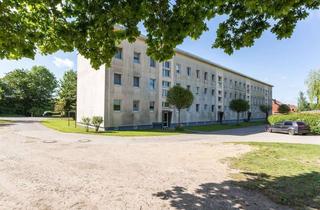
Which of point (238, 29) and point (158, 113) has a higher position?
point (238, 29)

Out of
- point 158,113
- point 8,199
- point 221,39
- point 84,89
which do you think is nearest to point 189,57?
point 158,113

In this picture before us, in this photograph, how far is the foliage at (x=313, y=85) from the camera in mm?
39953

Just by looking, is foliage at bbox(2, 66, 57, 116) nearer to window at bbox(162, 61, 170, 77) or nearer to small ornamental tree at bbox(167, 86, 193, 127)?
window at bbox(162, 61, 170, 77)

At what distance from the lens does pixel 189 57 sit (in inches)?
1407

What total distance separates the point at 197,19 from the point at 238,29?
1293mm

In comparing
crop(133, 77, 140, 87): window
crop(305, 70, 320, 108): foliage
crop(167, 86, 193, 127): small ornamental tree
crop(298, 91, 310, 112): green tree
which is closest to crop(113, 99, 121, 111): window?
crop(133, 77, 140, 87): window

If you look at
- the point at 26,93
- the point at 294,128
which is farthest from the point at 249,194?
the point at 26,93

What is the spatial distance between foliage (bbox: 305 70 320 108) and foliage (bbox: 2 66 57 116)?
6637cm

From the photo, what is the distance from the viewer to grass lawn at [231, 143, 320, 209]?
17.0ft

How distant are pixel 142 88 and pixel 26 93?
166 ft

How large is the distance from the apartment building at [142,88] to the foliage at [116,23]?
14490 mm

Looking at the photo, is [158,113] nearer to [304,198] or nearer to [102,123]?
[102,123]

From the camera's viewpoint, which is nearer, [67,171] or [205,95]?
[67,171]

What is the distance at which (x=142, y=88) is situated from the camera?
90.4 ft
